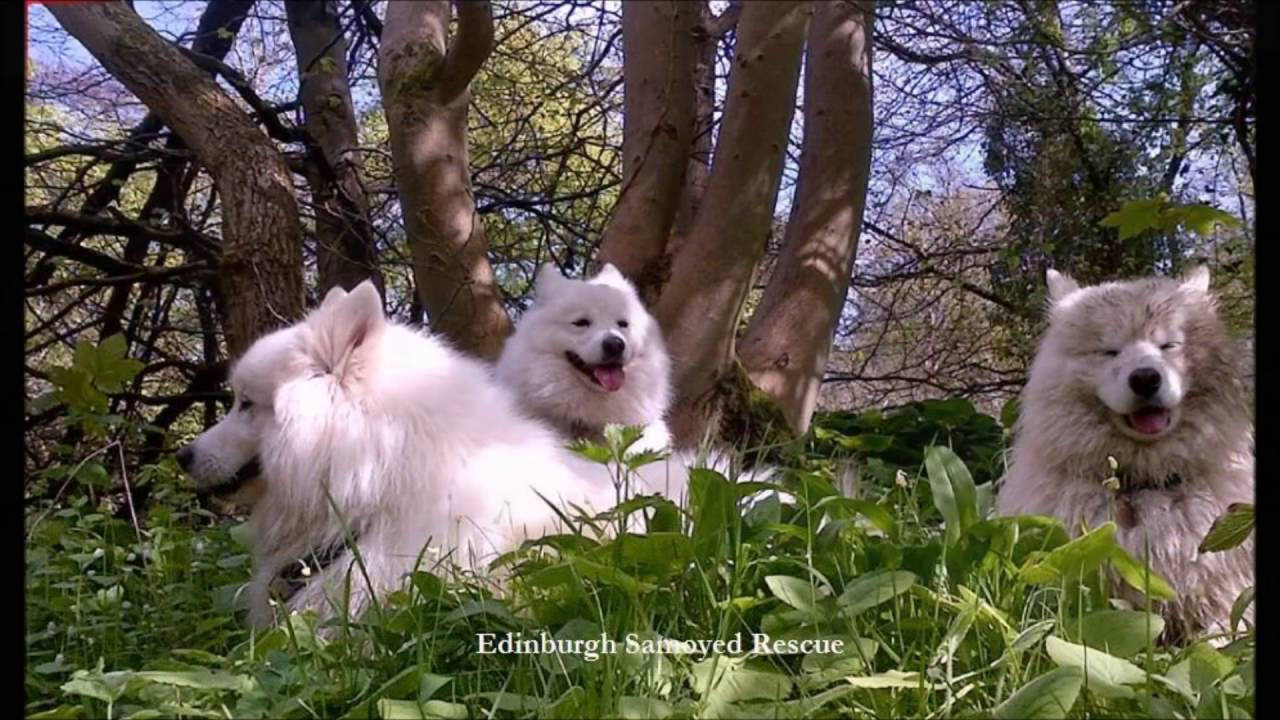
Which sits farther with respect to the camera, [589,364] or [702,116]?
[702,116]

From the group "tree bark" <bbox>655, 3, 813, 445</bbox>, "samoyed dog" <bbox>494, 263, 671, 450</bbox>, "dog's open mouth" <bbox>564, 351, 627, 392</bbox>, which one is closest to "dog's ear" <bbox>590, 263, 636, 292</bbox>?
"samoyed dog" <bbox>494, 263, 671, 450</bbox>

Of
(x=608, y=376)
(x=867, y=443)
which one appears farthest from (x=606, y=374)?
(x=867, y=443)

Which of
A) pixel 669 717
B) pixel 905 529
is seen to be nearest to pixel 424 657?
pixel 669 717

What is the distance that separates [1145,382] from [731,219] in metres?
2.62

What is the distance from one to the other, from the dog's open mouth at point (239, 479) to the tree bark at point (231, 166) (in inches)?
60.4

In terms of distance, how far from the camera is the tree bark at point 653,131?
552cm

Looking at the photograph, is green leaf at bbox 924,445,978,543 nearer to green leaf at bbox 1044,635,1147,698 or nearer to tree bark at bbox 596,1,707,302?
green leaf at bbox 1044,635,1147,698

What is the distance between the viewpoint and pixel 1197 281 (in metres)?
2.98

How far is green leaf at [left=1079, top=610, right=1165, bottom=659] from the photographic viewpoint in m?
1.83

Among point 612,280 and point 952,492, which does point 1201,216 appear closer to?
point 952,492

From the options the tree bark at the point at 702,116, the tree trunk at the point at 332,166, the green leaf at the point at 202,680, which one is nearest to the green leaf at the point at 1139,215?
the green leaf at the point at 202,680

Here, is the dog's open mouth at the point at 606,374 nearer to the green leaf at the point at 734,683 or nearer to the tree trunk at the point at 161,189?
the tree trunk at the point at 161,189

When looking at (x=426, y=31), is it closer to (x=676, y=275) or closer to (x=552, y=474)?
(x=676, y=275)
